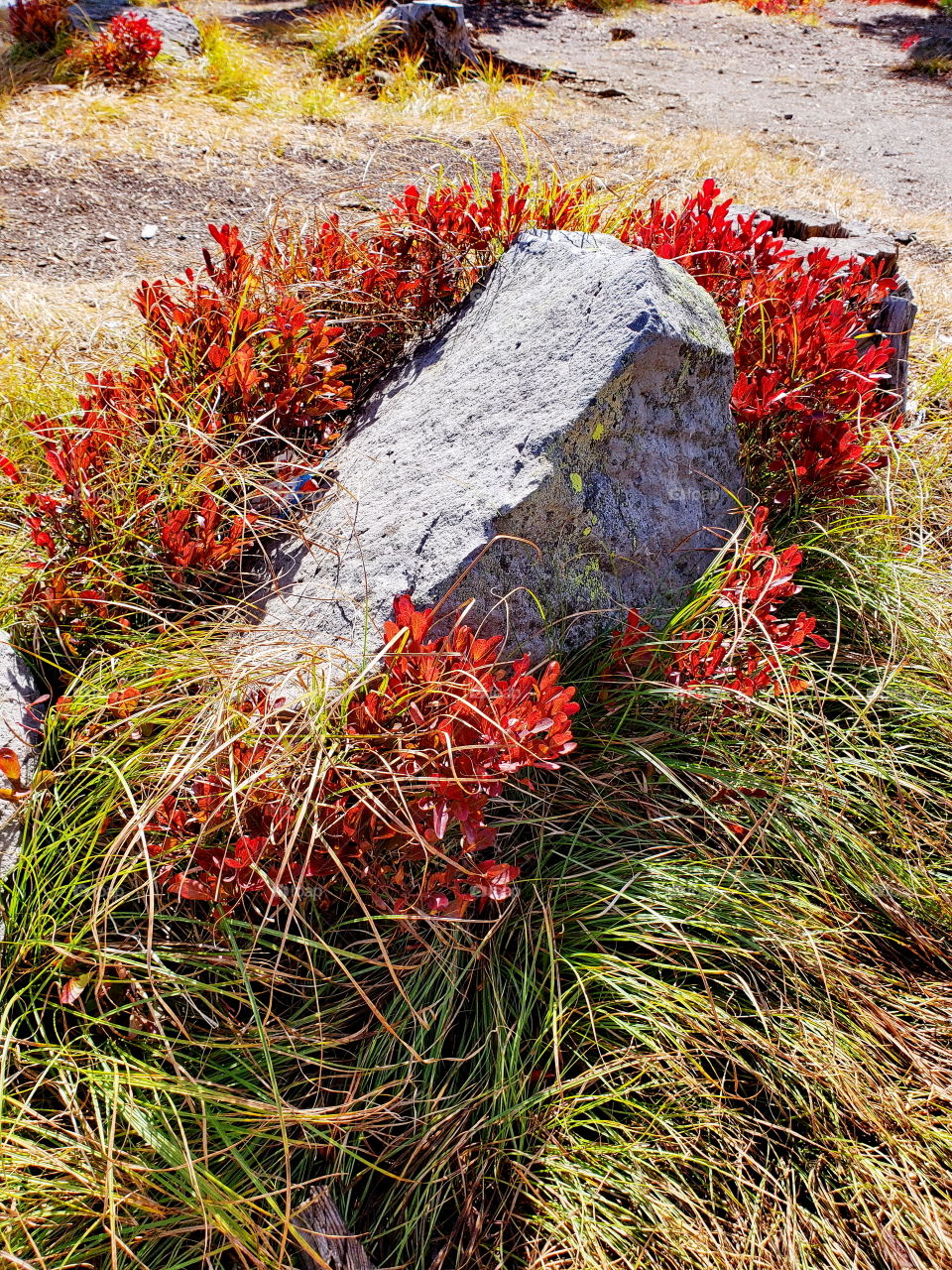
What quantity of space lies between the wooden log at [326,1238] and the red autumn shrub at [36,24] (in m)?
8.55

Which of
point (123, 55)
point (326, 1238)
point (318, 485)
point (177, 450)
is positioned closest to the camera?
point (326, 1238)

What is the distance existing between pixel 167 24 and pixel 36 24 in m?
1.04

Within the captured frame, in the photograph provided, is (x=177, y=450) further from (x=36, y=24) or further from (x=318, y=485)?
(x=36, y=24)

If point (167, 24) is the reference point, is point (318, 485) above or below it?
below

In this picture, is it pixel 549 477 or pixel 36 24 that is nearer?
pixel 549 477

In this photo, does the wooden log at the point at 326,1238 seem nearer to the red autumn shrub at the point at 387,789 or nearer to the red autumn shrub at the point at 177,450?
the red autumn shrub at the point at 387,789

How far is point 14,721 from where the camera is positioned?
1.97 m

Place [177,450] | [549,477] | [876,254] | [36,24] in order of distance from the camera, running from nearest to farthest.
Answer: [549,477], [177,450], [876,254], [36,24]

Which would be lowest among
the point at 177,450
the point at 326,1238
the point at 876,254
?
the point at 326,1238

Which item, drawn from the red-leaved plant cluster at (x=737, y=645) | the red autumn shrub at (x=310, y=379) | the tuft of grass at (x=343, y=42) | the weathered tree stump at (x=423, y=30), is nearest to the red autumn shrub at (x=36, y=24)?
the tuft of grass at (x=343, y=42)

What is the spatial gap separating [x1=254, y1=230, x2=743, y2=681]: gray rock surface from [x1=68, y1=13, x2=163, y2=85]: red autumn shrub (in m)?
5.66

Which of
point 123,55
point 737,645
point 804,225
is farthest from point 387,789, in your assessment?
point 123,55

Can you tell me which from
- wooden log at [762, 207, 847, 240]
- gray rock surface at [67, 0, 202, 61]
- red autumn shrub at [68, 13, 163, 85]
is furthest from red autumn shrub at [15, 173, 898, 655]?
gray rock surface at [67, 0, 202, 61]

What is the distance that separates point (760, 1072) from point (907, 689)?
4.20ft
